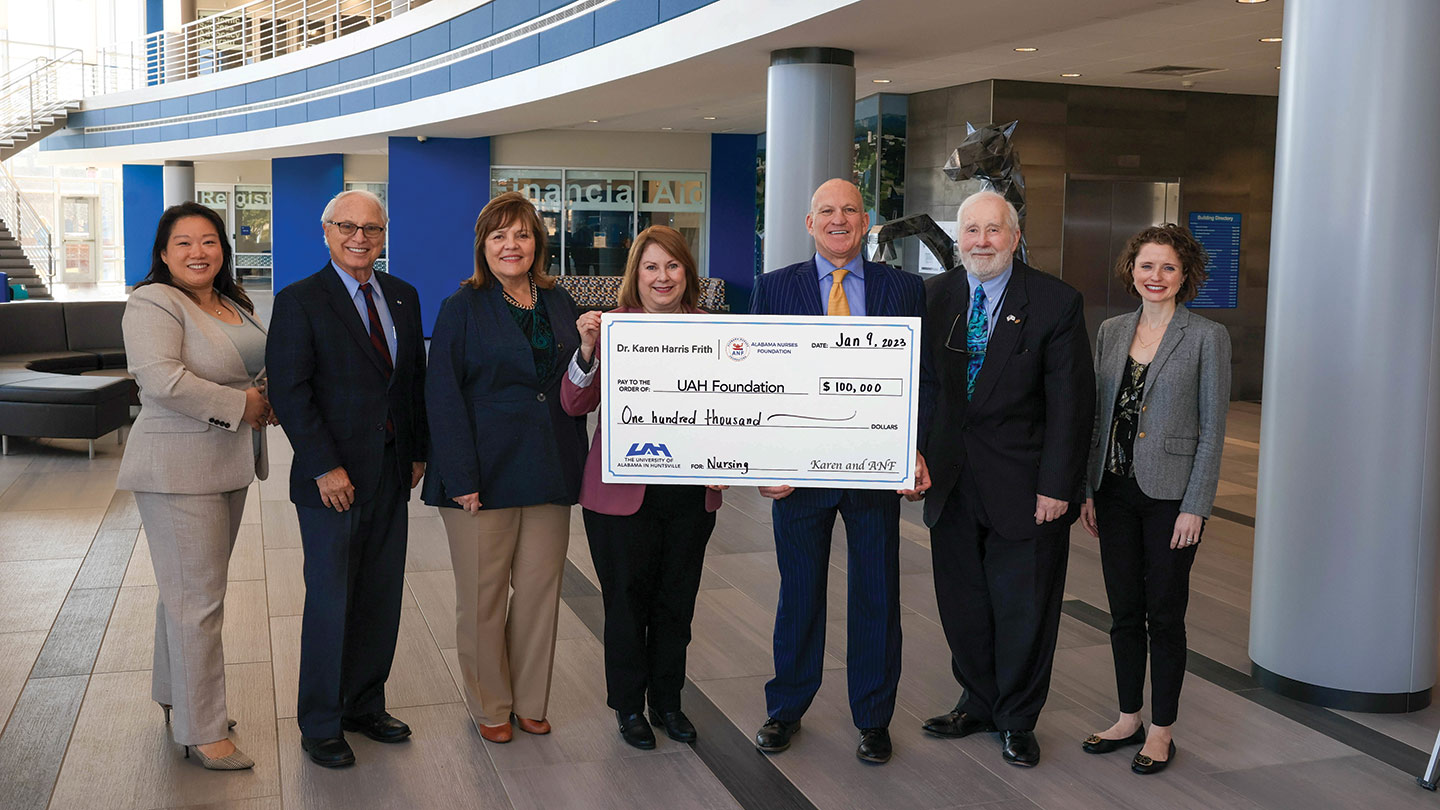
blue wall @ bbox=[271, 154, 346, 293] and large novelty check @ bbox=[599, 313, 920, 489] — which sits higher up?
blue wall @ bbox=[271, 154, 346, 293]

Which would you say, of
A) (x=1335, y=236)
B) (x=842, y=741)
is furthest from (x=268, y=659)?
(x=1335, y=236)

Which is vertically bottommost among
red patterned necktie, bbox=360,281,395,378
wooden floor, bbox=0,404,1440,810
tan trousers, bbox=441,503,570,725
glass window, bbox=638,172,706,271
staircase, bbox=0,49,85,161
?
wooden floor, bbox=0,404,1440,810

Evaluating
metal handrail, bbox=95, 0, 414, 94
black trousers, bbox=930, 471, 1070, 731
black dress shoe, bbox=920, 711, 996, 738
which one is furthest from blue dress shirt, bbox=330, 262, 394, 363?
metal handrail, bbox=95, 0, 414, 94

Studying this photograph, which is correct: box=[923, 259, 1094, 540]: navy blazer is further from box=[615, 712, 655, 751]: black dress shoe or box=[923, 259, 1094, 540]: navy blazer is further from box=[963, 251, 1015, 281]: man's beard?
box=[615, 712, 655, 751]: black dress shoe

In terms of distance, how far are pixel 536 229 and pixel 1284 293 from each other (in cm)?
251

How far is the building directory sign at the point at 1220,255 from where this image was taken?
39.0 feet

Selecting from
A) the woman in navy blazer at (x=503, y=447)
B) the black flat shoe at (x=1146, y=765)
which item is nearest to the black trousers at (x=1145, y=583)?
the black flat shoe at (x=1146, y=765)

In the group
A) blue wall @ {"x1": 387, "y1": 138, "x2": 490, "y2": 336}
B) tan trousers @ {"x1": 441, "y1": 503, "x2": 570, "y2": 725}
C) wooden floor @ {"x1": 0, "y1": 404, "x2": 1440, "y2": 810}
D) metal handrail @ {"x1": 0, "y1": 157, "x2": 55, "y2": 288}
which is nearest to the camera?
wooden floor @ {"x1": 0, "y1": 404, "x2": 1440, "y2": 810}

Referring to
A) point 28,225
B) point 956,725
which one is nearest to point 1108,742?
point 956,725

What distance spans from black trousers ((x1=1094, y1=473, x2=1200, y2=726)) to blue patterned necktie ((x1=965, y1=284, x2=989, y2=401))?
19.1 inches

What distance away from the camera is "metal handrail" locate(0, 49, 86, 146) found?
2330 cm

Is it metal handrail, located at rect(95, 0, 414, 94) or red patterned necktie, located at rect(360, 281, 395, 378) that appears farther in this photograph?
metal handrail, located at rect(95, 0, 414, 94)

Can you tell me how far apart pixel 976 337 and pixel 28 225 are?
29612mm

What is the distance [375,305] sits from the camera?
350cm
